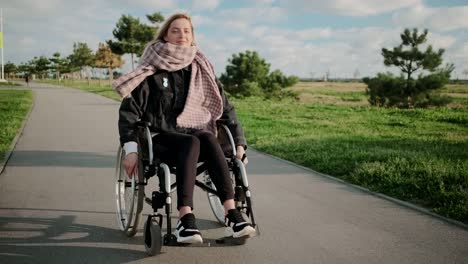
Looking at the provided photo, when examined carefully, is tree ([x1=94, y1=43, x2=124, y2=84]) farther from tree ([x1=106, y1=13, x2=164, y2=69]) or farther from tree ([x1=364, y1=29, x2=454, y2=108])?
tree ([x1=364, y1=29, x2=454, y2=108])

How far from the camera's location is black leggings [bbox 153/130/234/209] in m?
3.20

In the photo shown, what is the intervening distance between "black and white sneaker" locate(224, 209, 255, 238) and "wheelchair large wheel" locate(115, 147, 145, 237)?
2.15 ft

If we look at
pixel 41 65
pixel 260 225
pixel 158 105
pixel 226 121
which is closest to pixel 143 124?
pixel 158 105

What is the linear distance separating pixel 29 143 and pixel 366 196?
6444mm

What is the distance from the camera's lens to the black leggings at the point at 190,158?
3.20 metres

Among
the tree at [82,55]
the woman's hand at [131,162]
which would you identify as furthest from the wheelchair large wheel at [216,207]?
the tree at [82,55]

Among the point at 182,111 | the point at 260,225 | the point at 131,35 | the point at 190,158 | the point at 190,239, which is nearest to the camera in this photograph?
the point at 190,239

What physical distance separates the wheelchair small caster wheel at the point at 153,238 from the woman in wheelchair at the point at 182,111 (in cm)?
19

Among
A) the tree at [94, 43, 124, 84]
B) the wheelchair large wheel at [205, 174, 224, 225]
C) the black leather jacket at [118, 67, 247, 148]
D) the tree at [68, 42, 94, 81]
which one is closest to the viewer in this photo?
the black leather jacket at [118, 67, 247, 148]

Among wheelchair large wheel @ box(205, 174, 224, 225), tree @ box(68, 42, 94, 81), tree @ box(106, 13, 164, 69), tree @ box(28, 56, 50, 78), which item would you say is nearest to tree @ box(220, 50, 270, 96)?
tree @ box(106, 13, 164, 69)

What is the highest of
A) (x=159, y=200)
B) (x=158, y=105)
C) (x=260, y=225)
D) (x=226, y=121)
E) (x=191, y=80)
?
(x=191, y=80)

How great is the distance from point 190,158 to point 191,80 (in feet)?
2.57

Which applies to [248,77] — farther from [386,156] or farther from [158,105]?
[158,105]

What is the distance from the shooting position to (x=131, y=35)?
1623 inches
